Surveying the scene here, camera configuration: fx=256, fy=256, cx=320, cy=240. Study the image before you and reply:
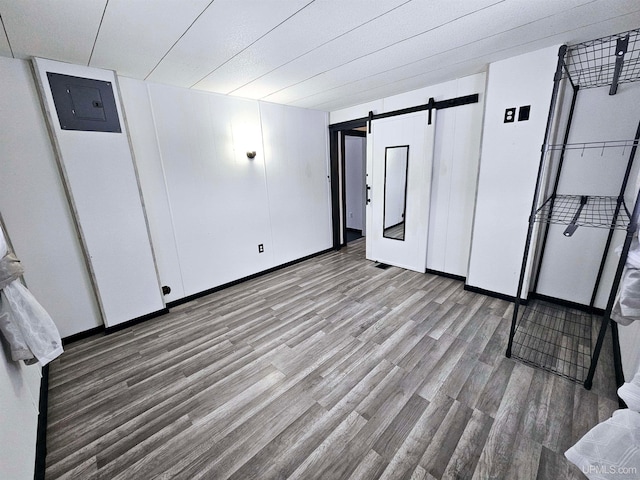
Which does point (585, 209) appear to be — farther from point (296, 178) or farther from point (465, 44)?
point (296, 178)

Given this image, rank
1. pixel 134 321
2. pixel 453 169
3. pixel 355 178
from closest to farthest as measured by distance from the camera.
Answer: pixel 134 321
pixel 453 169
pixel 355 178

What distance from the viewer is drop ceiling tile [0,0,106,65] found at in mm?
1363

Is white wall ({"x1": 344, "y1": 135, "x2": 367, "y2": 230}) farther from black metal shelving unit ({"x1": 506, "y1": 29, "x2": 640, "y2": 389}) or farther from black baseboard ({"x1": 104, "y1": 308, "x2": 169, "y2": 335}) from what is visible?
black baseboard ({"x1": 104, "y1": 308, "x2": 169, "y2": 335})

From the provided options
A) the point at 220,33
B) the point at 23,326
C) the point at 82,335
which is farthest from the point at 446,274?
the point at 82,335

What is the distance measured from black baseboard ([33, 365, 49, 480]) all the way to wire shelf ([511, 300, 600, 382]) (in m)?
2.99

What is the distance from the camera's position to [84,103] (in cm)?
218

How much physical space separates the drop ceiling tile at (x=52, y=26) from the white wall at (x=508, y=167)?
3.10 m

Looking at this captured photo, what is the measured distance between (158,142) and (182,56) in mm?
971

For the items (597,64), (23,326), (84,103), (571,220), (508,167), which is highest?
(597,64)

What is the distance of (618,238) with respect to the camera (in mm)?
2230

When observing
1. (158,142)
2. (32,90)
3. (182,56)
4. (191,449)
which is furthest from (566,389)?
(32,90)

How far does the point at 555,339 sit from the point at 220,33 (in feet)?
11.3

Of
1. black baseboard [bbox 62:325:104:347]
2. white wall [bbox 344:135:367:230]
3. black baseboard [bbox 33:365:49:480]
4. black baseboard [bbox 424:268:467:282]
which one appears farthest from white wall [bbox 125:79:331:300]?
black baseboard [bbox 424:268:467:282]

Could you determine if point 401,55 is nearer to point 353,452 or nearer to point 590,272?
point 590,272
